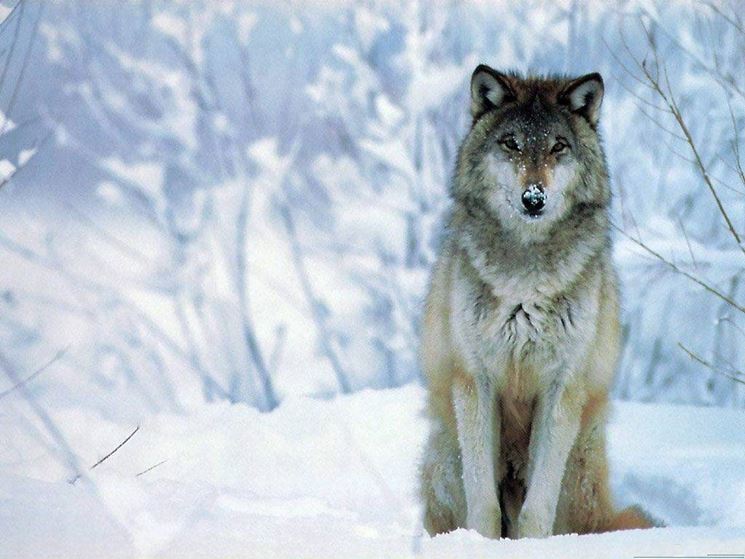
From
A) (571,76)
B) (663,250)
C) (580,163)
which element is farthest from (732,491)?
(571,76)

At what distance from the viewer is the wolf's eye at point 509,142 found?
447cm

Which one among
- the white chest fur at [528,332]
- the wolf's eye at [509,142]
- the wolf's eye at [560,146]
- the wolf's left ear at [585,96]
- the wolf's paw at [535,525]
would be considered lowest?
the wolf's paw at [535,525]

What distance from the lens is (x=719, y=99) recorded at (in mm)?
7508

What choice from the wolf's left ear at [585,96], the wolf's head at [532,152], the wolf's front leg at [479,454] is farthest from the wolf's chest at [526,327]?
the wolf's left ear at [585,96]

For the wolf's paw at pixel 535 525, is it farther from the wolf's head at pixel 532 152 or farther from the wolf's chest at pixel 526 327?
the wolf's head at pixel 532 152

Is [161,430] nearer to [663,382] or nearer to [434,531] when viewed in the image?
[434,531]

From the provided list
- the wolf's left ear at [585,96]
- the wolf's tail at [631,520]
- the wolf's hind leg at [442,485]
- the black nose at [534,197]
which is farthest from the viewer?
the wolf's hind leg at [442,485]

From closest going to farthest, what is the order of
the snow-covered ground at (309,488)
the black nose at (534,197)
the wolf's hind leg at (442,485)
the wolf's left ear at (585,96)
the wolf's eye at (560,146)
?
the snow-covered ground at (309,488), the black nose at (534,197), the wolf's eye at (560,146), the wolf's left ear at (585,96), the wolf's hind leg at (442,485)

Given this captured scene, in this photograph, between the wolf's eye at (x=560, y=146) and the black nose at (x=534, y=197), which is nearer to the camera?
the black nose at (x=534, y=197)

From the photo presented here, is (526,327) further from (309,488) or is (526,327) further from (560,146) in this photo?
(309,488)

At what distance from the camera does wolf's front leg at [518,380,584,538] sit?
4426mm

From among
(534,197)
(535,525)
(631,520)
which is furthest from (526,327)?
(631,520)

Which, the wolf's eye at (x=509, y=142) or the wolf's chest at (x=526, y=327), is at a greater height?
the wolf's eye at (x=509, y=142)

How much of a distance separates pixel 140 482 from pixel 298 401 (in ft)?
10.9
